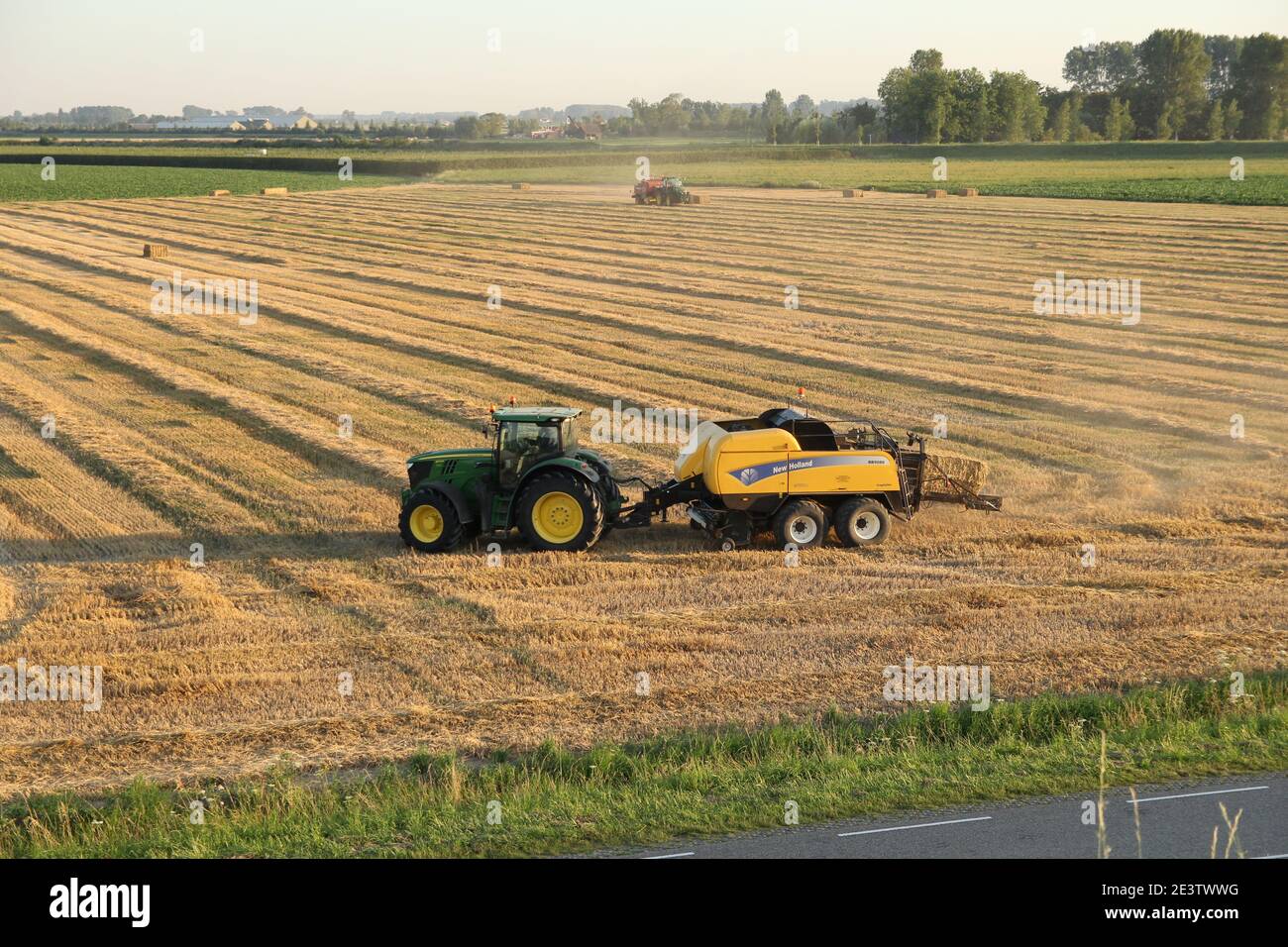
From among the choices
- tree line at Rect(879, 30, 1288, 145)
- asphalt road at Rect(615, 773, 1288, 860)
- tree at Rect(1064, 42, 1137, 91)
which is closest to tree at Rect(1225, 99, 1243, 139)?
tree line at Rect(879, 30, 1288, 145)

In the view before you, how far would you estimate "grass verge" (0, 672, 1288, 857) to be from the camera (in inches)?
348

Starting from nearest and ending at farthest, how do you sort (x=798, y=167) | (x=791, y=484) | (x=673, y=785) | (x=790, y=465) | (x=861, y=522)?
(x=673, y=785) < (x=790, y=465) < (x=791, y=484) < (x=861, y=522) < (x=798, y=167)

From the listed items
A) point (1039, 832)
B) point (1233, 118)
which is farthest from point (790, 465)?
point (1233, 118)

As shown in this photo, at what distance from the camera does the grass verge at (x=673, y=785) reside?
883 centimetres

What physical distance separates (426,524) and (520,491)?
3.95 feet

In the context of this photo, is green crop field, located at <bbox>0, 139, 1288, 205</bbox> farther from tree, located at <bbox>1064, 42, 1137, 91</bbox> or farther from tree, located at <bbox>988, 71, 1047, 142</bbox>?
tree, located at <bbox>1064, 42, 1137, 91</bbox>

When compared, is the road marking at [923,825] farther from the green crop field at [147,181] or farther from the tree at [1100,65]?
the tree at [1100,65]

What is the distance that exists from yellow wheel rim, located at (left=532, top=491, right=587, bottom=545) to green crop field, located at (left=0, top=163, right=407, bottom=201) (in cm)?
6444

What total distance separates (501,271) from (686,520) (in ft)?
80.1

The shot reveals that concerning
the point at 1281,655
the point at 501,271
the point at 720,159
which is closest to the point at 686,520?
the point at 1281,655

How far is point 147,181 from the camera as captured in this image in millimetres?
81812

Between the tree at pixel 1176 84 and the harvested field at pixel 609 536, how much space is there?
283 feet

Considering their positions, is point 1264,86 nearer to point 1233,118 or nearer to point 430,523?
point 1233,118
